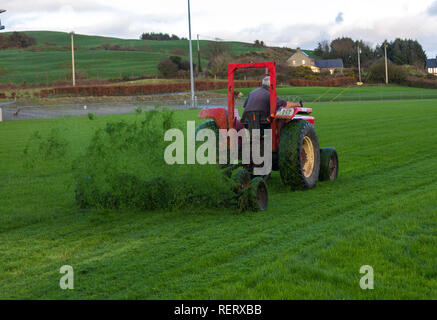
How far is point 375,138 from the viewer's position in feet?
60.1

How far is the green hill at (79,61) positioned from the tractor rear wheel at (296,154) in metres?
72.2

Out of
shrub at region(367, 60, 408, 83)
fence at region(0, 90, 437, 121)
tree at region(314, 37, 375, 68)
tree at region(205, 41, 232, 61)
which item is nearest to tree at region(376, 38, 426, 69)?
tree at region(314, 37, 375, 68)

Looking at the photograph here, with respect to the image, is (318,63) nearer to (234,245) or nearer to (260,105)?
(260,105)

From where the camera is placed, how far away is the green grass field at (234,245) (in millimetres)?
4711

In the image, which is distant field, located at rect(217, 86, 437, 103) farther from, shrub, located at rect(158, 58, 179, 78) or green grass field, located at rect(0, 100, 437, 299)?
green grass field, located at rect(0, 100, 437, 299)

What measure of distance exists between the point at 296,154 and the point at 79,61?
102962mm

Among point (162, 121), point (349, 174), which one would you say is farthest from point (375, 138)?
point (162, 121)

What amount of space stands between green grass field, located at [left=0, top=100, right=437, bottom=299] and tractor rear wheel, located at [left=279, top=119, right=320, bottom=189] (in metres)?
0.26

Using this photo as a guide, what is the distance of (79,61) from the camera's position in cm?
10612

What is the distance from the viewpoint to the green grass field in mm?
4711

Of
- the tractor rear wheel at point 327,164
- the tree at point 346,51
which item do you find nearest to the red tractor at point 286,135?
the tractor rear wheel at point 327,164

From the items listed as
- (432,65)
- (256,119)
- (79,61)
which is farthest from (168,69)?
(432,65)

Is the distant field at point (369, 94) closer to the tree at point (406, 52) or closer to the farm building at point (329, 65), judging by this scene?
the farm building at point (329, 65)
